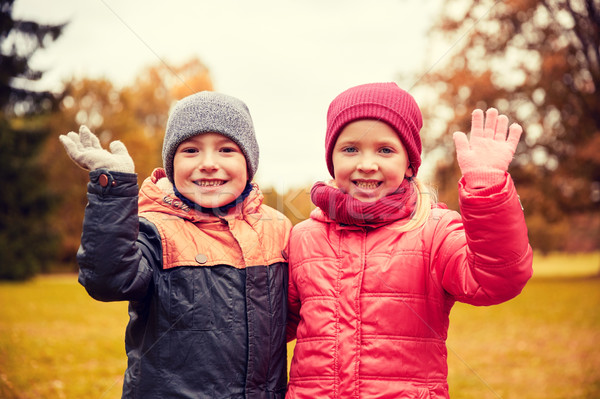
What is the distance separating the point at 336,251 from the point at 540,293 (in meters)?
13.5

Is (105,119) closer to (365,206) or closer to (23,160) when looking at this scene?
(23,160)

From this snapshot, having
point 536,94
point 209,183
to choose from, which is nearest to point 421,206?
point 209,183

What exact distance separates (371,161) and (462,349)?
20.3ft

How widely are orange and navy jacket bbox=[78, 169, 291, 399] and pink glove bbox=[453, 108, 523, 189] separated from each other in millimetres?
896

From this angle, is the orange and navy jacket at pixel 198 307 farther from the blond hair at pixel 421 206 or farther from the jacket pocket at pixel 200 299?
the blond hair at pixel 421 206

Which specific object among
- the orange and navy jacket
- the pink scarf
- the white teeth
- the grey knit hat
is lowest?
the orange and navy jacket

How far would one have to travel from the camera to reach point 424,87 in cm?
1692

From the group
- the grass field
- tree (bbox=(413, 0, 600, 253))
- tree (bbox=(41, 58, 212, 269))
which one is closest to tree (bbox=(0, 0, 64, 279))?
tree (bbox=(41, 58, 212, 269))

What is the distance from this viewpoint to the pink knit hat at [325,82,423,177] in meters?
2.25

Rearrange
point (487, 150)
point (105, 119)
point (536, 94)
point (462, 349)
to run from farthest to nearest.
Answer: point (105, 119) < point (536, 94) < point (462, 349) < point (487, 150)

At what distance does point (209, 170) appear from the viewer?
231 cm

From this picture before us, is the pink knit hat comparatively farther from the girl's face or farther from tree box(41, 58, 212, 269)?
tree box(41, 58, 212, 269)

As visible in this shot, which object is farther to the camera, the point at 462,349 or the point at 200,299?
the point at 462,349

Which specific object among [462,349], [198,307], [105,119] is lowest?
[462,349]
